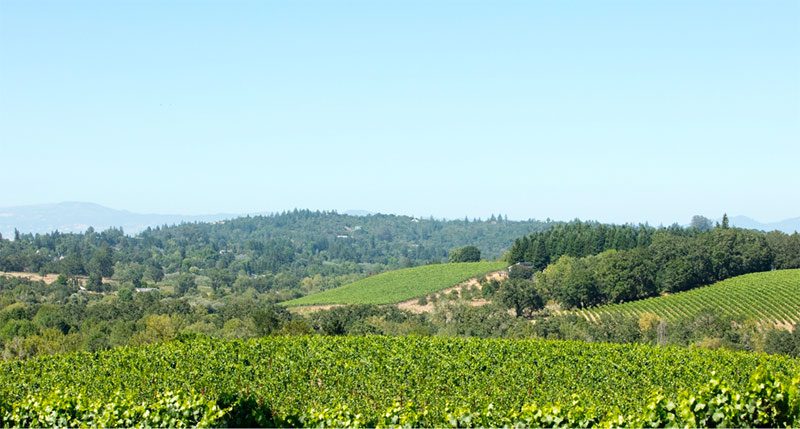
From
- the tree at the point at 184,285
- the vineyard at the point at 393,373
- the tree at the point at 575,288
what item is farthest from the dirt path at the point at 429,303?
the vineyard at the point at 393,373

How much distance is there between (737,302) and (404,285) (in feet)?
189

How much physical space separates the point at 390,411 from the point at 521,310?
76459 mm

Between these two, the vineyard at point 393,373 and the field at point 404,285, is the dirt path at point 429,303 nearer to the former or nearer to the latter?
the field at point 404,285

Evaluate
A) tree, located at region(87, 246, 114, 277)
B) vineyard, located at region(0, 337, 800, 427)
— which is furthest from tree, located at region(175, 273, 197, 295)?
vineyard, located at region(0, 337, 800, 427)

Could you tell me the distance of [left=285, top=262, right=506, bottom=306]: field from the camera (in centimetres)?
→ 11512

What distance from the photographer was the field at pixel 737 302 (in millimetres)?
73812

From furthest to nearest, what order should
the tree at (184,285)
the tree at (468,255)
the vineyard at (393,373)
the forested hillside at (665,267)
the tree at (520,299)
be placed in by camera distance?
the tree at (184,285) < the tree at (468,255) < the forested hillside at (665,267) < the tree at (520,299) < the vineyard at (393,373)

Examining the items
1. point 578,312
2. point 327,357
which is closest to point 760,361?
point 327,357

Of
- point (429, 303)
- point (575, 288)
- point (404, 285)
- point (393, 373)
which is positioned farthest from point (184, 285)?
point (393, 373)

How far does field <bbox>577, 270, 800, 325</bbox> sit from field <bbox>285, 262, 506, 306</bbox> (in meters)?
33.4

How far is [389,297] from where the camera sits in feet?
374

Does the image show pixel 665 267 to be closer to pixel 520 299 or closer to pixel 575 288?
pixel 575 288

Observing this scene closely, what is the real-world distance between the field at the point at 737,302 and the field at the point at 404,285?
33366mm

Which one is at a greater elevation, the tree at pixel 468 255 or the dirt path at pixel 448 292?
the tree at pixel 468 255
